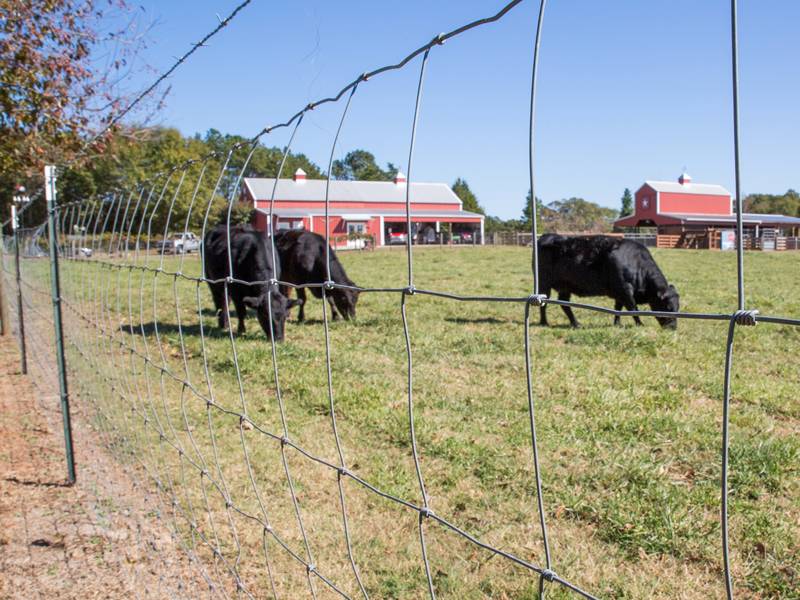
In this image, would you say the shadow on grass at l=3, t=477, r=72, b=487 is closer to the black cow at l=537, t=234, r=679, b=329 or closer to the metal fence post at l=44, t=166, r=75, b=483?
the metal fence post at l=44, t=166, r=75, b=483

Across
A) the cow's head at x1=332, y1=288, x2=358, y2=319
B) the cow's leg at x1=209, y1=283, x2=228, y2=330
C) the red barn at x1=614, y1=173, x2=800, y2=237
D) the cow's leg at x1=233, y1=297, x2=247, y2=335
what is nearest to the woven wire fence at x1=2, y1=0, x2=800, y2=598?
the red barn at x1=614, y1=173, x2=800, y2=237

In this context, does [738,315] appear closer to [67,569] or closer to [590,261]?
[67,569]

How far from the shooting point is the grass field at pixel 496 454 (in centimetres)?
288

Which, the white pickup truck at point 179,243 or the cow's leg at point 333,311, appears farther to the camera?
the cow's leg at point 333,311

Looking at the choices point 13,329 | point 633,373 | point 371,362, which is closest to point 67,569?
point 371,362

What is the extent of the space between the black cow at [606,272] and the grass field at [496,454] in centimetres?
102

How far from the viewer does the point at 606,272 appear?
8.87 metres

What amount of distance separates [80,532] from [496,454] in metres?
2.45

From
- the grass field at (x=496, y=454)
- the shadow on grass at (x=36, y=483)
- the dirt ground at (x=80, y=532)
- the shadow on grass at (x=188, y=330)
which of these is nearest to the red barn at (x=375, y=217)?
the shadow on grass at (x=188, y=330)

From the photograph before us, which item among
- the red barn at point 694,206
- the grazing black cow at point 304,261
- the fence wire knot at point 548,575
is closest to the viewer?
the fence wire knot at point 548,575

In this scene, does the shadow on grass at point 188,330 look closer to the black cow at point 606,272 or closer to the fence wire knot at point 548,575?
the black cow at point 606,272

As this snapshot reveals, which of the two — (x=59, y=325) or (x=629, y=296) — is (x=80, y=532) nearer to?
(x=59, y=325)

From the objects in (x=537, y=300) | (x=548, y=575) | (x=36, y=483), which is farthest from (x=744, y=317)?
(x=36, y=483)

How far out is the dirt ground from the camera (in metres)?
2.99
